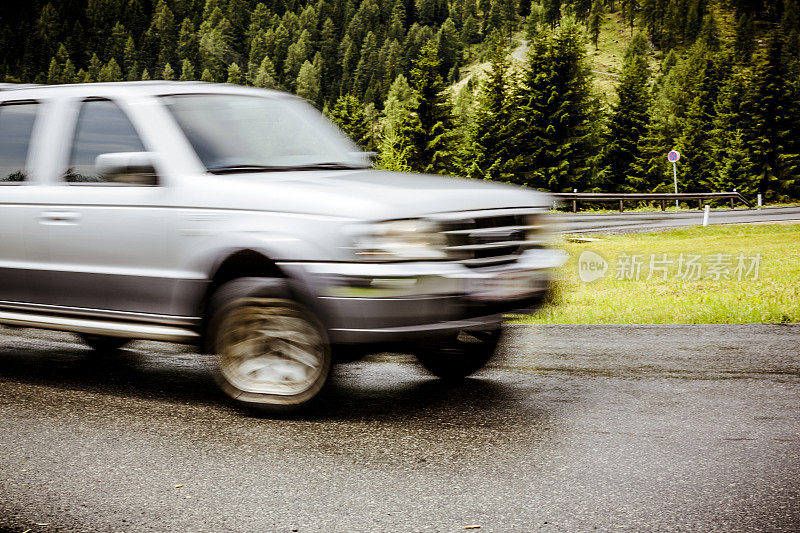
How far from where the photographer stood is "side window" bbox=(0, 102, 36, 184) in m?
5.96

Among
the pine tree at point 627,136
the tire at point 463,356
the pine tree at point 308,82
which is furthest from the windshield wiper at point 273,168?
the pine tree at point 308,82

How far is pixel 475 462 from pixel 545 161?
56.5 m

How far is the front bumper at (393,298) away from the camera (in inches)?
177

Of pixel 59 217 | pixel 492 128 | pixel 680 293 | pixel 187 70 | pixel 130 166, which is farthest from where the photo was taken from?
pixel 187 70

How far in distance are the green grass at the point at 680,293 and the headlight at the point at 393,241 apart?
93cm

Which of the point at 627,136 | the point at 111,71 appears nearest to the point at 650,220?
the point at 627,136

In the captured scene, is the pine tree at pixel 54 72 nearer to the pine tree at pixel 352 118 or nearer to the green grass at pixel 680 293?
the pine tree at pixel 352 118

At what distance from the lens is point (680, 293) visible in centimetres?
1197

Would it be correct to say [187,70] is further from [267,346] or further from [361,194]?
[361,194]

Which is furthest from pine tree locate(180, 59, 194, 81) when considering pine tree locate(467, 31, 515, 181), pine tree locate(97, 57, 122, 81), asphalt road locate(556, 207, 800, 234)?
asphalt road locate(556, 207, 800, 234)

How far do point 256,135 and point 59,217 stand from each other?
4.86ft

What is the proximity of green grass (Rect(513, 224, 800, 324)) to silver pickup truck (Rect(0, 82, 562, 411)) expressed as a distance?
0.69 metres

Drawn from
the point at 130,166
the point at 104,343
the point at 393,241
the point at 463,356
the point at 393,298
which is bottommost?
the point at 104,343

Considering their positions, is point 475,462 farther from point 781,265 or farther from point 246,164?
point 781,265
